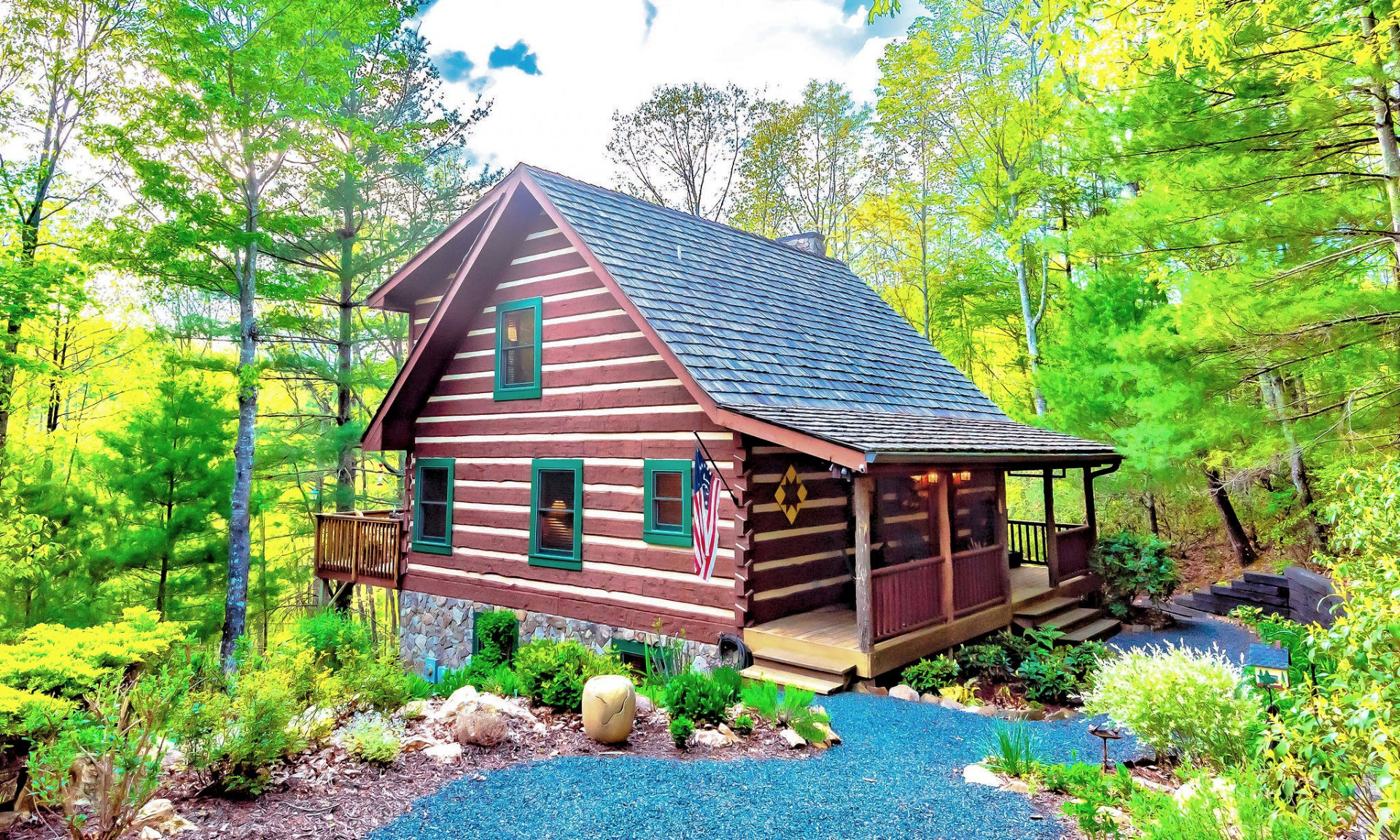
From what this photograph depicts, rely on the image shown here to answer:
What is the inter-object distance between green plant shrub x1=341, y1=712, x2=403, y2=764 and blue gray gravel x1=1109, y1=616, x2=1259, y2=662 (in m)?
9.67

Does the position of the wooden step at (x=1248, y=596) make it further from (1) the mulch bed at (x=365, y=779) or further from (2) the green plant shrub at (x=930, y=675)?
(1) the mulch bed at (x=365, y=779)


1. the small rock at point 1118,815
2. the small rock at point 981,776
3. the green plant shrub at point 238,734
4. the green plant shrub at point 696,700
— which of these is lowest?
the small rock at point 981,776

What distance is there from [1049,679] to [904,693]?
5.22ft

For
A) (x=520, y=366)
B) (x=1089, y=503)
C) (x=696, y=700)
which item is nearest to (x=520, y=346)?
(x=520, y=366)

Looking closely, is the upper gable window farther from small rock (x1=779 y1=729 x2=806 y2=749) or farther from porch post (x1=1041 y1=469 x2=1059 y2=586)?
porch post (x1=1041 y1=469 x2=1059 y2=586)

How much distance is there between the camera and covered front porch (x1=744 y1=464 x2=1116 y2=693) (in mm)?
8008

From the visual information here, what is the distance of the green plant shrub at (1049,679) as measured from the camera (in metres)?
7.76

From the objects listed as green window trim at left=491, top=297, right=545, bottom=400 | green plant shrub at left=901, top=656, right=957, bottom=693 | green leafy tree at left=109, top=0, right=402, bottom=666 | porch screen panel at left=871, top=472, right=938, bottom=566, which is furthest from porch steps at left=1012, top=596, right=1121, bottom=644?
green leafy tree at left=109, top=0, right=402, bottom=666

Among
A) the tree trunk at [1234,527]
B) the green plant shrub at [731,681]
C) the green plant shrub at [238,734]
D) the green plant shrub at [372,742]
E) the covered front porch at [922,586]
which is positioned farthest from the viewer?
the tree trunk at [1234,527]

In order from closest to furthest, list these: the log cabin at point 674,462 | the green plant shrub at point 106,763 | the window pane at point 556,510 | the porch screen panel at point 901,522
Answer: the green plant shrub at point 106,763, the log cabin at point 674,462, the window pane at point 556,510, the porch screen panel at point 901,522

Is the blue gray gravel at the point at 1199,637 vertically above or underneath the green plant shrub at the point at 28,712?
underneath

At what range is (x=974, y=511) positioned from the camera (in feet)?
44.0

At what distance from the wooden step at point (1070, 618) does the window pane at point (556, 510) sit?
707cm

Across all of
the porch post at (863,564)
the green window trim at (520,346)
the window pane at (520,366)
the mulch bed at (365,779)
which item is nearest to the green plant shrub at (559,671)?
the mulch bed at (365,779)
